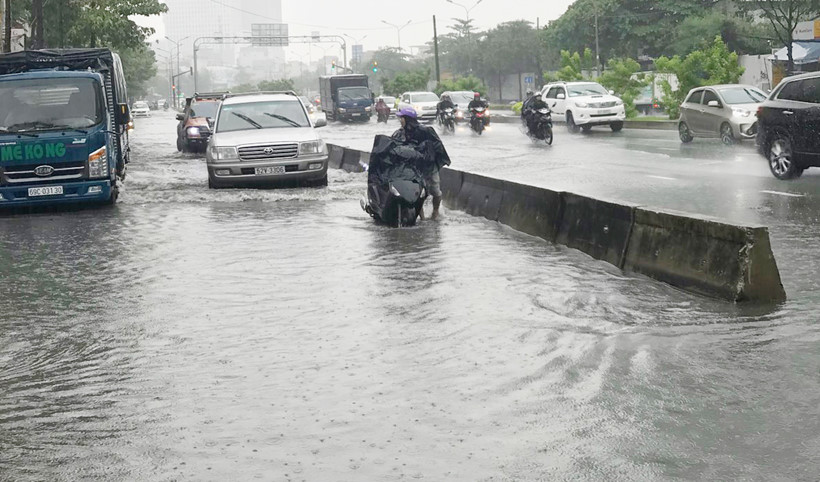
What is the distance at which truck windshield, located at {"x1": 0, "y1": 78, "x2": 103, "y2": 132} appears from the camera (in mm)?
17203

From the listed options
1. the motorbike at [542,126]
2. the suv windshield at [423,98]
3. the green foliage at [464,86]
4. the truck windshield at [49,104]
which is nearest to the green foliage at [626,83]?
the suv windshield at [423,98]

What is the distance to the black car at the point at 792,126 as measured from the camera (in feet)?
55.4

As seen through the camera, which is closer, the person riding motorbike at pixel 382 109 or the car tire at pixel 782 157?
the car tire at pixel 782 157

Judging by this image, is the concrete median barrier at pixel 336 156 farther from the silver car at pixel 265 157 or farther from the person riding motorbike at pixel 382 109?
the person riding motorbike at pixel 382 109

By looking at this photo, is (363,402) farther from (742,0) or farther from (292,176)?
(742,0)

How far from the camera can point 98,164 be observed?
55.7 ft

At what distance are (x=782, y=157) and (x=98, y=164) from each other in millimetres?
10475

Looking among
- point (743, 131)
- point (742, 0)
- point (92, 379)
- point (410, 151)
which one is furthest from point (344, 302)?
point (742, 0)

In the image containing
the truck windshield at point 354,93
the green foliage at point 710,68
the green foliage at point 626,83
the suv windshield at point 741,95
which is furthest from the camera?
the truck windshield at point 354,93

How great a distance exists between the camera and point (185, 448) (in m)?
5.29

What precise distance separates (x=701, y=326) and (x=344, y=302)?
285cm

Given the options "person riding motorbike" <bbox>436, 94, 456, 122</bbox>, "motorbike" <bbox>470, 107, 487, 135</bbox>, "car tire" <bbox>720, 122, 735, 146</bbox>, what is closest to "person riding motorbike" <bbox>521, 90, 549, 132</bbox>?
"car tire" <bbox>720, 122, 735, 146</bbox>

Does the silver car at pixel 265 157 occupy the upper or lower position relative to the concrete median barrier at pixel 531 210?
upper

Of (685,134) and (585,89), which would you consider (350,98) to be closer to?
(585,89)
